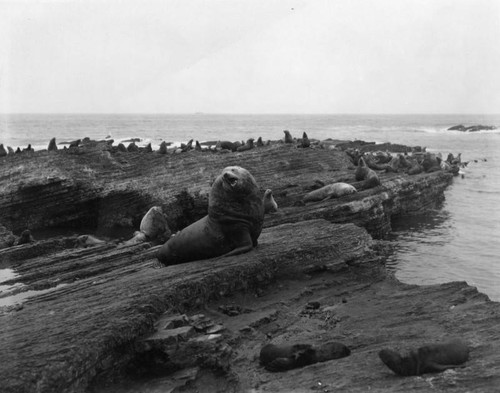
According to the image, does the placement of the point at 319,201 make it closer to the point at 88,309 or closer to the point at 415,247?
the point at 415,247

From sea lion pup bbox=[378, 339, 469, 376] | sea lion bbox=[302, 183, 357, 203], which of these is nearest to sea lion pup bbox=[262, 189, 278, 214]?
sea lion bbox=[302, 183, 357, 203]

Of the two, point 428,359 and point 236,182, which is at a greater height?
point 236,182

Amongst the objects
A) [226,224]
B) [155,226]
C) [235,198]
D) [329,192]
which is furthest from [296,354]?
[329,192]

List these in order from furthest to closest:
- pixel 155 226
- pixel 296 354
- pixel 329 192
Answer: pixel 329 192 → pixel 155 226 → pixel 296 354

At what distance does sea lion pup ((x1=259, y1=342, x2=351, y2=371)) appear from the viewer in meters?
5.75

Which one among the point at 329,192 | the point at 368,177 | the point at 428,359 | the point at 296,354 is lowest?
the point at 296,354

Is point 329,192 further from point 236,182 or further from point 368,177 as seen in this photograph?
point 236,182

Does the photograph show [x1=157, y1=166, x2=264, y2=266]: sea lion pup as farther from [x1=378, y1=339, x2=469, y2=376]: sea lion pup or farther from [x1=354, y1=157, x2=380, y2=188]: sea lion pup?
[x1=354, y1=157, x2=380, y2=188]: sea lion pup

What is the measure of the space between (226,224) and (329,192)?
7879 millimetres

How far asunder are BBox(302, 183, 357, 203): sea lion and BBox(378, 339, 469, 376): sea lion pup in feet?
35.2

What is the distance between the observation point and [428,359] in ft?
17.4

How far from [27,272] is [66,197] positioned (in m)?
8.07

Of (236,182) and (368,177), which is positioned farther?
(368,177)

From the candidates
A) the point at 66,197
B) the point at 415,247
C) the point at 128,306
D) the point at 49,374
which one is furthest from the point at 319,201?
the point at 49,374
